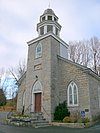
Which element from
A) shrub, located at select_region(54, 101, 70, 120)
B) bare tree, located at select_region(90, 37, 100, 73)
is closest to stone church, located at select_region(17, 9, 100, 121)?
shrub, located at select_region(54, 101, 70, 120)

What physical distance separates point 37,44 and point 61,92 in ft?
22.6

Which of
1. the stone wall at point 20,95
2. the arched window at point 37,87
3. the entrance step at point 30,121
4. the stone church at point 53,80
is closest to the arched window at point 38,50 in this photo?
the stone church at point 53,80

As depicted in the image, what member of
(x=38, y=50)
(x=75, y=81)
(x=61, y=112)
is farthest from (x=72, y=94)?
(x=38, y=50)

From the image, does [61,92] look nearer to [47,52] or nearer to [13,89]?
[47,52]

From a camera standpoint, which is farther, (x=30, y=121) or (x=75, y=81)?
(x=75, y=81)

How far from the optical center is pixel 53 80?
60.8 feet

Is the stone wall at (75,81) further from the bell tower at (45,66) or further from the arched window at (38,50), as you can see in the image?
the arched window at (38,50)

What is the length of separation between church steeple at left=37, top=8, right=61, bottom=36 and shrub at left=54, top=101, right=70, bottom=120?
9.44 m

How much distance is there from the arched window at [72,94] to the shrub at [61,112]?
756mm

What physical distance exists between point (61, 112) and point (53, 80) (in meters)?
3.57

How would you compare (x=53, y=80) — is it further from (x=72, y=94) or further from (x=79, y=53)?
(x=79, y=53)

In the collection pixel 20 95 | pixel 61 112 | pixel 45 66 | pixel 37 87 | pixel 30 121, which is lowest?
pixel 30 121

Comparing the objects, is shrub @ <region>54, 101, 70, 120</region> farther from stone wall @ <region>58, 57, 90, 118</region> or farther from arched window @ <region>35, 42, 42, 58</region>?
arched window @ <region>35, 42, 42, 58</region>

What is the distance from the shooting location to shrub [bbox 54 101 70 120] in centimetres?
1678
